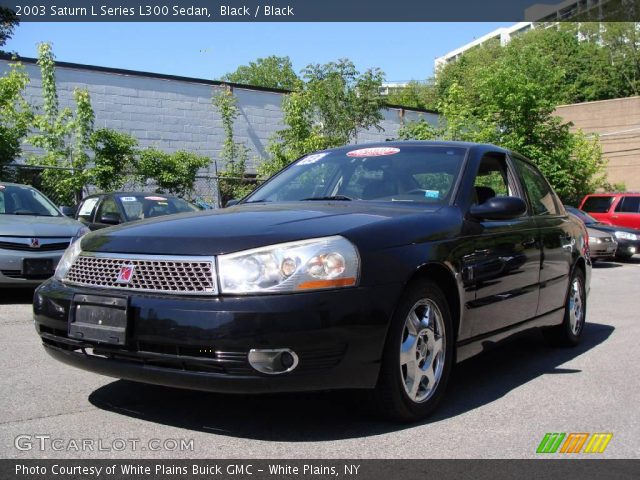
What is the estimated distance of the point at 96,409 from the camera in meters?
4.02

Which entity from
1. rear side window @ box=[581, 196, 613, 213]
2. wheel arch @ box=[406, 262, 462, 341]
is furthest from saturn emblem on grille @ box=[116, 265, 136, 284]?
rear side window @ box=[581, 196, 613, 213]

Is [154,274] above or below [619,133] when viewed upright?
below

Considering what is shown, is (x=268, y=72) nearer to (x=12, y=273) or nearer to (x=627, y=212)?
(x=627, y=212)

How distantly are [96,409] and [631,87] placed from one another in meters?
64.0

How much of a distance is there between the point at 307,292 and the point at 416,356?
892mm

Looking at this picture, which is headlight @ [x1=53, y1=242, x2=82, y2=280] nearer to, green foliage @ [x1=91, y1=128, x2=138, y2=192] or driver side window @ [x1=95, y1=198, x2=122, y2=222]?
driver side window @ [x1=95, y1=198, x2=122, y2=222]

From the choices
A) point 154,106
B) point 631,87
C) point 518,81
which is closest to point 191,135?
point 154,106

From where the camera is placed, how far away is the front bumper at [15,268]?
8.06 meters

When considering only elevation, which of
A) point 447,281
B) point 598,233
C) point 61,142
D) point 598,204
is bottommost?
point 598,233

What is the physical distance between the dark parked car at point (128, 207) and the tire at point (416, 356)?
7.26 m

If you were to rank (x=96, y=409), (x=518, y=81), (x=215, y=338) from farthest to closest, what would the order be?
(x=518, y=81) < (x=96, y=409) < (x=215, y=338)

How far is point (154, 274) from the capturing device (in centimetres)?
353

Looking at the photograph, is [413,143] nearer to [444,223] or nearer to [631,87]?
[444,223]
